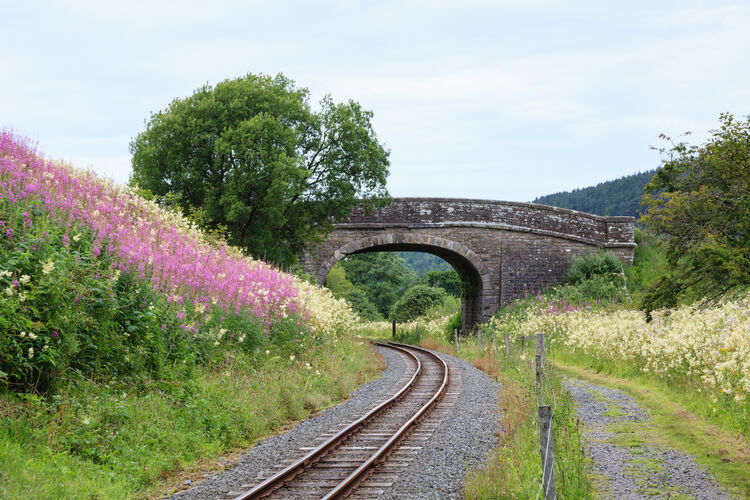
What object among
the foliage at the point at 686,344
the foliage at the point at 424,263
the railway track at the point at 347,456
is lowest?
the railway track at the point at 347,456

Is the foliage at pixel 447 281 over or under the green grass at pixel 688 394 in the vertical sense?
over

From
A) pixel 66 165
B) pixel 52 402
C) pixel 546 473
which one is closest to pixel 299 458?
pixel 52 402

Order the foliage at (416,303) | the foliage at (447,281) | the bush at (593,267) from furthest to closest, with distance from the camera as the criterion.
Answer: the foliage at (447,281), the foliage at (416,303), the bush at (593,267)

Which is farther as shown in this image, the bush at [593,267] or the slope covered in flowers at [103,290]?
the bush at [593,267]

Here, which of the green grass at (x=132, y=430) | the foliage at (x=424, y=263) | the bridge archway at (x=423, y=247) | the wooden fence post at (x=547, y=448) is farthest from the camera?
the foliage at (x=424, y=263)

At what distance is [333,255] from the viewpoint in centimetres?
2952

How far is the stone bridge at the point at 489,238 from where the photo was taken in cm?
2961

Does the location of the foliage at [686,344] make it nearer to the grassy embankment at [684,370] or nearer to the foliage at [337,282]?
the grassy embankment at [684,370]

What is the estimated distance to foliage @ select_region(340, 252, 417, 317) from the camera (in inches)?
2638

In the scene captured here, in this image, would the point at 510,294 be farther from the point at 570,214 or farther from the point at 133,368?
the point at 133,368

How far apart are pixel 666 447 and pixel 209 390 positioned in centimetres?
663

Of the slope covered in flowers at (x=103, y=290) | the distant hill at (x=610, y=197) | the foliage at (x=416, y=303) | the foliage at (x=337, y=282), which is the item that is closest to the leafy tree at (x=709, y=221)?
the slope covered in flowers at (x=103, y=290)

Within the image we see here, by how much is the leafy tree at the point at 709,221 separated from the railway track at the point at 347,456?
22.8 ft

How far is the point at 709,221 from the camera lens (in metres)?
15.0
